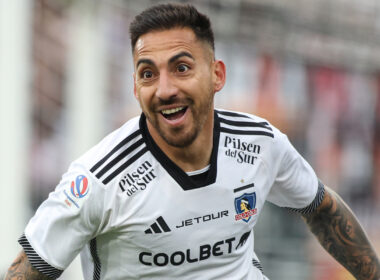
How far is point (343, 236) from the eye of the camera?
12.7 ft

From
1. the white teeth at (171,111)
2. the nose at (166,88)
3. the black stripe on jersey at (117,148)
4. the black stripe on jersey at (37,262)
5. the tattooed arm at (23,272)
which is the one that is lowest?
the tattooed arm at (23,272)

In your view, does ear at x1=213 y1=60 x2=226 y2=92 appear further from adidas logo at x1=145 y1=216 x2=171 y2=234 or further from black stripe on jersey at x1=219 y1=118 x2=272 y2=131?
adidas logo at x1=145 y1=216 x2=171 y2=234

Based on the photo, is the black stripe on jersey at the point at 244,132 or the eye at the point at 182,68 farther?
the black stripe on jersey at the point at 244,132

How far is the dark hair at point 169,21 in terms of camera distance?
10.6 ft

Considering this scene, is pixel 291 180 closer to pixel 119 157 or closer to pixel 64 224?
pixel 119 157

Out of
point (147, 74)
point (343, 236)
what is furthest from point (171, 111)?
point (343, 236)

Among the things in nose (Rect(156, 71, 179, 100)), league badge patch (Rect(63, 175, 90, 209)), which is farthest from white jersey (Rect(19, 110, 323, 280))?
nose (Rect(156, 71, 179, 100))

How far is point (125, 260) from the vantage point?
129 inches

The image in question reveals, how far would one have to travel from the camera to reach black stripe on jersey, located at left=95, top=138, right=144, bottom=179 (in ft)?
10.4

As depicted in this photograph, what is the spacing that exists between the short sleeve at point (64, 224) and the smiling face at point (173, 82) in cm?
35

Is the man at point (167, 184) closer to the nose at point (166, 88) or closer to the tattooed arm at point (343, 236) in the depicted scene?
the nose at point (166, 88)

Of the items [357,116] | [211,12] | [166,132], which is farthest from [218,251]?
[357,116]

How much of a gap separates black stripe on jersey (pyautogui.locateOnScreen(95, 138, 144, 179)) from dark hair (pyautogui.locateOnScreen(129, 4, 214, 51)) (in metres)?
0.38

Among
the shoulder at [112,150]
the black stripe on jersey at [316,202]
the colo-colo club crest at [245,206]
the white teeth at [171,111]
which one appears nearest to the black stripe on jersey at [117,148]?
the shoulder at [112,150]
